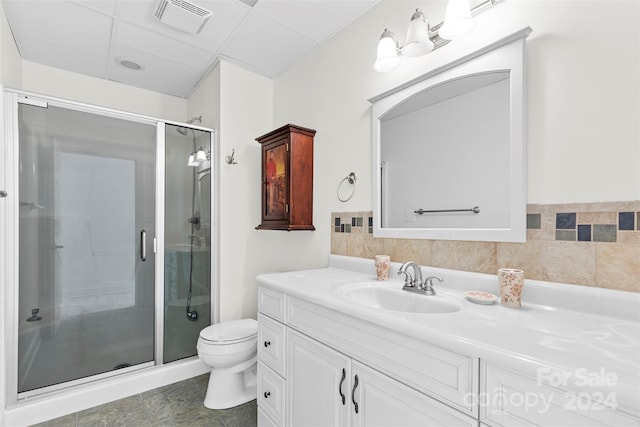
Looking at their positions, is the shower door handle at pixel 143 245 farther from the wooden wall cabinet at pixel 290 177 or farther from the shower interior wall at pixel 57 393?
the wooden wall cabinet at pixel 290 177

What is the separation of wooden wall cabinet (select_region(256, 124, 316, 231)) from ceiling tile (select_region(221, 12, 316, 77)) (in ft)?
2.09

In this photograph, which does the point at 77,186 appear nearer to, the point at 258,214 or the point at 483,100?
the point at 258,214

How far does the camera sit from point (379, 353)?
3.14 ft

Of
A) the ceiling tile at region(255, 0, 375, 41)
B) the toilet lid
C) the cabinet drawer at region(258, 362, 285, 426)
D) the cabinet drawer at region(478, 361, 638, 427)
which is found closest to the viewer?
the cabinet drawer at region(478, 361, 638, 427)

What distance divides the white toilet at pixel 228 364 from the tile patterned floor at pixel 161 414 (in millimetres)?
54

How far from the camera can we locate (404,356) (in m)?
0.88

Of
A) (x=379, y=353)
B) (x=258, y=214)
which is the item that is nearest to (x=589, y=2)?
(x=379, y=353)

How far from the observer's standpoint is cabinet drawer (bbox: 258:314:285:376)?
4.68ft

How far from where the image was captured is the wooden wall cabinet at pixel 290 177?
206cm

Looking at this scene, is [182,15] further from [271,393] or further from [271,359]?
[271,393]

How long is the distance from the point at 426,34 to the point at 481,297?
1143mm

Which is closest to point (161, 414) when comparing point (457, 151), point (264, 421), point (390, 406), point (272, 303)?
point (264, 421)

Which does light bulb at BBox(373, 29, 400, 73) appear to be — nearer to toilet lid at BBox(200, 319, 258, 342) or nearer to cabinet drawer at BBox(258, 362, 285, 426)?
cabinet drawer at BBox(258, 362, 285, 426)

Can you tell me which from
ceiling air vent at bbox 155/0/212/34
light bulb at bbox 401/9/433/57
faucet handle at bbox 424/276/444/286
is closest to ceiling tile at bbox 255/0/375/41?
ceiling air vent at bbox 155/0/212/34
